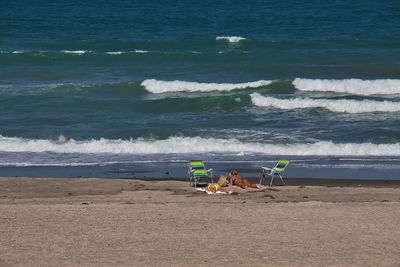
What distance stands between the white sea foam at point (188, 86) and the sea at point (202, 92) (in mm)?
70

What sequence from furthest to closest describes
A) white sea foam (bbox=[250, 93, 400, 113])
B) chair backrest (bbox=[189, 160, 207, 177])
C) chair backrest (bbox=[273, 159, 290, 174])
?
white sea foam (bbox=[250, 93, 400, 113]), chair backrest (bbox=[273, 159, 290, 174]), chair backrest (bbox=[189, 160, 207, 177])

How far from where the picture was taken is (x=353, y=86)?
88.2 ft

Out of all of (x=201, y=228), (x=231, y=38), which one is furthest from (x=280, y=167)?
(x=231, y=38)

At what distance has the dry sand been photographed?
29.7 feet

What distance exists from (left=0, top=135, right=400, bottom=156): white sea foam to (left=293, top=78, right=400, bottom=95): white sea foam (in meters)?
8.22

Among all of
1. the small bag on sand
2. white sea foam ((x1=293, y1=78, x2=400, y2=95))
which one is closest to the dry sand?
the small bag on sand

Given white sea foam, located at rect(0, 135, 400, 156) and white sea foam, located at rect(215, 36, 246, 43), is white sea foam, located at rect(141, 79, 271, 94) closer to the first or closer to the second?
white sea foam, located at rect(0, 135, 400, 156)

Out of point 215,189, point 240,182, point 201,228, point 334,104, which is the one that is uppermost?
point 334,104

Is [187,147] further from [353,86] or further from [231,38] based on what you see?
[231,38]

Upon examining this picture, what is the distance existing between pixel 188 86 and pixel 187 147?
919 centimetres

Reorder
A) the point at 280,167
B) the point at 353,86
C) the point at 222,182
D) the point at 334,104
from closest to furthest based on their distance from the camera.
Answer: the point at 222,182
the point at 280,167
the point at 334,104
the point at 353,86

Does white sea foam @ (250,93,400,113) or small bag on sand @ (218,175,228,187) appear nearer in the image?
small bag on sand @ (218,175,228,187)

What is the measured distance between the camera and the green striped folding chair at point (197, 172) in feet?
48.6

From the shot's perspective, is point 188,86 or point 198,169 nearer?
point 198,169
